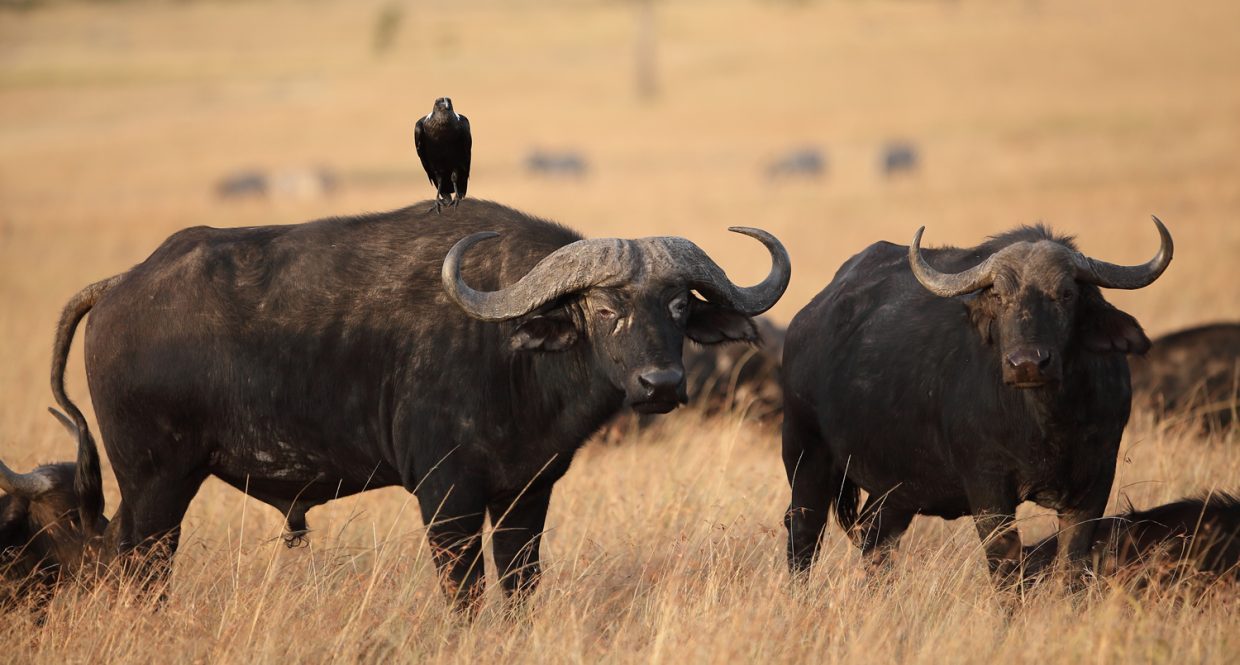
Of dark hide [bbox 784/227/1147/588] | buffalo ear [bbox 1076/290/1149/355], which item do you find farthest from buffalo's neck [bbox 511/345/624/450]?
buffalo ear [bbox 1076/290/1149/355]

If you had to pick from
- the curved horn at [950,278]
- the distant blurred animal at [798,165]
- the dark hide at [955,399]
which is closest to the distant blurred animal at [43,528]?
the dark hide at [955,399]

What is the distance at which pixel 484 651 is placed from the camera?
205 inches

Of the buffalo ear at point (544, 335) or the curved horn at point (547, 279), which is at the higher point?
the curved horn at point (547, 279)

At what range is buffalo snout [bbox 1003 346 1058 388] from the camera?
5.39 meters

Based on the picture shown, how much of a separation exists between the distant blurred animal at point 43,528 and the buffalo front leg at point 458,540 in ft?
6.31

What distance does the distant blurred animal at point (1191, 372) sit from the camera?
9773 millimetres

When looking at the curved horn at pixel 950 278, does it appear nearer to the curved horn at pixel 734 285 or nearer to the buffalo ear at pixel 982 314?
the buffalo ear at pixel 982 314

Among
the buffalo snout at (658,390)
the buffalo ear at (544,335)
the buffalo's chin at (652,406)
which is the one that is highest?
the buffalo ear at (544,335)

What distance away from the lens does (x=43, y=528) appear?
21.5 feet

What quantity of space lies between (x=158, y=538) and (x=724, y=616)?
106 inches

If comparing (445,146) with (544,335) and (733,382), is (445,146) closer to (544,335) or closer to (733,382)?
(544,335)

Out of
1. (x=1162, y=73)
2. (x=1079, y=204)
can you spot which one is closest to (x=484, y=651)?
(x=1079, y=204)

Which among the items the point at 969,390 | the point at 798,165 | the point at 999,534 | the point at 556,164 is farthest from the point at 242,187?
the point at 999,534

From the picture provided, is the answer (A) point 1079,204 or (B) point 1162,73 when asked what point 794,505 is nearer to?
(A) point 1079,204
